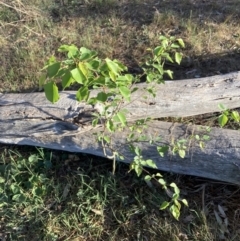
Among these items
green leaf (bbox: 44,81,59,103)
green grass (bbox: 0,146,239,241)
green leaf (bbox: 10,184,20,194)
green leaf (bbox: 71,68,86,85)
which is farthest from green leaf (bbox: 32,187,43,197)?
green leaf (bbox: 71,68,86,85)

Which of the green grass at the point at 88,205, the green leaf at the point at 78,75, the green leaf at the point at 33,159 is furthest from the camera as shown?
the green leaf at the point at 33,159

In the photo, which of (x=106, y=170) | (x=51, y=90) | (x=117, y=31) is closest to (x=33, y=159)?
(x=106, y=170)

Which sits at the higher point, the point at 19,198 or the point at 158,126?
the point at 158,126

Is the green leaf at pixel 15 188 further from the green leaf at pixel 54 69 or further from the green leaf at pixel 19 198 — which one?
the green leaf at pixel 54 69

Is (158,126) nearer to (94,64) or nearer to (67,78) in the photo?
(94,64)

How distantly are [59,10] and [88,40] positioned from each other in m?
1.03

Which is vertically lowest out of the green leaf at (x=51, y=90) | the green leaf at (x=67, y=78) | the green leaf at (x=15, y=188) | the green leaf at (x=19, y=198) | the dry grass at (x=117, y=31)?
the green leaf at (x=19, y=198)

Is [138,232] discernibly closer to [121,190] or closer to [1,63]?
[121,190]

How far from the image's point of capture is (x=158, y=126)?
11.1 ft

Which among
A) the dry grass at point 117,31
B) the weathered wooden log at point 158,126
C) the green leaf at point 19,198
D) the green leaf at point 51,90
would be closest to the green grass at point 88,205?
the green leaf at point 19,198

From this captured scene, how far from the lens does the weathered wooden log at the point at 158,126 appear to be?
309cm

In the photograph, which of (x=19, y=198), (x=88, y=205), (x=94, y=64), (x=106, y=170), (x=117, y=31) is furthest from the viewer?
(x=117, y=31)

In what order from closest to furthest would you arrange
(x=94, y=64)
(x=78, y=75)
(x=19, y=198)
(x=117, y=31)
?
(x=78, y=75) < (x=94, y=64) < (x=19, y=198) < (x=117, y=31)

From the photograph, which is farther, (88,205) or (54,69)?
(88,205)
